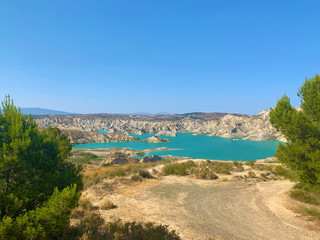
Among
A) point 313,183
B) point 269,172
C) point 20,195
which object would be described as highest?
point 20,195

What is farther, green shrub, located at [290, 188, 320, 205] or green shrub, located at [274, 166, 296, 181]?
green shrub, located at [290, 188, 320, 205]

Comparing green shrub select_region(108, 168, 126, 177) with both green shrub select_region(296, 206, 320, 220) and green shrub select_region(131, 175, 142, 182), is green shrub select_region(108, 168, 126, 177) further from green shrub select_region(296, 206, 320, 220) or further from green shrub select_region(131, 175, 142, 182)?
green shrub select_region(296, 206, 320, 220)

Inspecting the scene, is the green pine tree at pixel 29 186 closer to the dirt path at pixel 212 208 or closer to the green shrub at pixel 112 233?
the green shrub at pixel 112 233

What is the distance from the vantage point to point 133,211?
11.0 m

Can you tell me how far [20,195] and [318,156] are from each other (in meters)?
12.4

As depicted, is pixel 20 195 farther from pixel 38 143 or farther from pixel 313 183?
pixel 313 183

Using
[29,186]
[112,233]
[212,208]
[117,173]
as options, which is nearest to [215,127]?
[117,173]

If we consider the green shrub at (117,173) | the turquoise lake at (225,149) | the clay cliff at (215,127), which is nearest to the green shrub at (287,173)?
the green shrub at (117,173)

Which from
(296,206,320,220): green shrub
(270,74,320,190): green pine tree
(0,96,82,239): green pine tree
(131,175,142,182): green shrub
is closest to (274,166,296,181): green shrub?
(270,74,320,190): green pine tree

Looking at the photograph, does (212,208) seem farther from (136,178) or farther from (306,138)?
(136,178)

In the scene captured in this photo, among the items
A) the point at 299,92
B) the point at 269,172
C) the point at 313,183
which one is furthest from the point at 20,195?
the point at 269,172

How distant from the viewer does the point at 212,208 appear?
1184 cm

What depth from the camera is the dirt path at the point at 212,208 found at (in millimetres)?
8750

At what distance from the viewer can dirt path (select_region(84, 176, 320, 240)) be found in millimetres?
8750
